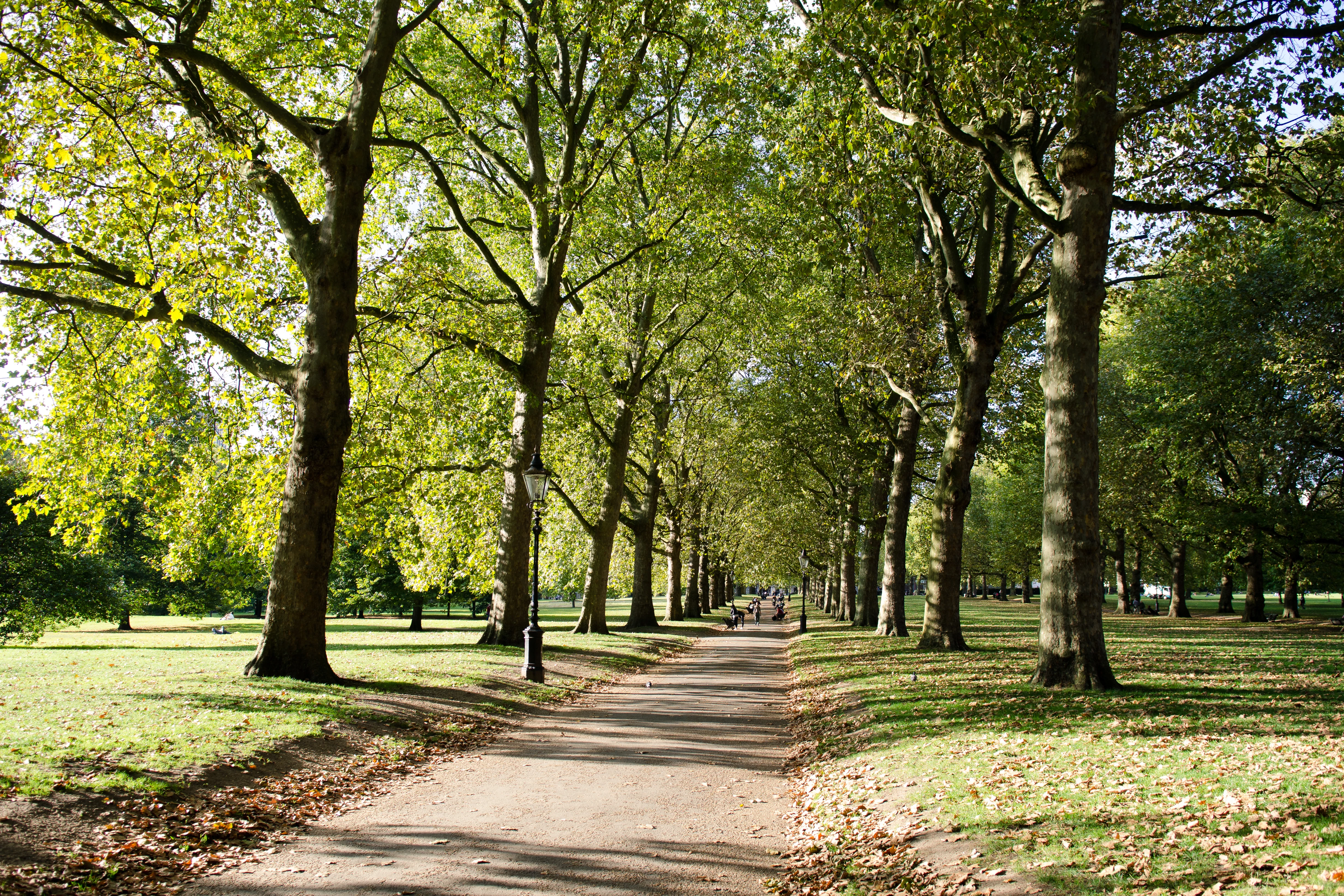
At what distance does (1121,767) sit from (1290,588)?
32637 millimetres

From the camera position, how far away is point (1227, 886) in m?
4.41

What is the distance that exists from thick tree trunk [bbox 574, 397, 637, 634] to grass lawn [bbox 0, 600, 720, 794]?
110 inches

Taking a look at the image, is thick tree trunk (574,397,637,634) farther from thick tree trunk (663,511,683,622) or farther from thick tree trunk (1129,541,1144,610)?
thick tree trunk (1129,541,1144,610)

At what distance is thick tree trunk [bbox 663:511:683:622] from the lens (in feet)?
132

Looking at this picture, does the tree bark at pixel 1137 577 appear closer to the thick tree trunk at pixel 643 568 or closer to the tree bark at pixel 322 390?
the thick tree trunk at pixel 643 568

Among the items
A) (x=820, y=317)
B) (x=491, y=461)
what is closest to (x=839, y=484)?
(x=820, y=317)

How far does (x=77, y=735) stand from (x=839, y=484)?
3293 centimetres

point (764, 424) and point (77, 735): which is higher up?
point (764, 424)

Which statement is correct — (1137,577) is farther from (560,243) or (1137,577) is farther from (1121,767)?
(1121,767)

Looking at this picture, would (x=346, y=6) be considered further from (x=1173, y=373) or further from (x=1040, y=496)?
(x=1040, y=496)

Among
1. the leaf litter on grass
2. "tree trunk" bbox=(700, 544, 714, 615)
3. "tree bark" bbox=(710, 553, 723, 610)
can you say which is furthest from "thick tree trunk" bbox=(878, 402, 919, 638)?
"tree bark" bbox=(710, 553, 723, 610)

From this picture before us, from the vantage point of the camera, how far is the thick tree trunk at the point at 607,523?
27.1 meters

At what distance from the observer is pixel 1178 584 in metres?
41.0

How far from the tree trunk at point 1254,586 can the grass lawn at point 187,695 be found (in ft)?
80.8
